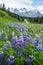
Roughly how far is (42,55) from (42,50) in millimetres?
392

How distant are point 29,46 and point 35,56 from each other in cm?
25

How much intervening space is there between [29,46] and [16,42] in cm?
31

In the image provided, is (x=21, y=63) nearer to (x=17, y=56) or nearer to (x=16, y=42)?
(x=17, y=56)

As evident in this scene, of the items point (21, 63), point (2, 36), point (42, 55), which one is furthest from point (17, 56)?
point (2, 36)

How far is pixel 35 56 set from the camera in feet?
14.3

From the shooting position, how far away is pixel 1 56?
14.2 feet

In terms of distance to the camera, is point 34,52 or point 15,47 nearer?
Answer: point 34,52

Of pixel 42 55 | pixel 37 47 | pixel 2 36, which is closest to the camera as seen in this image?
pixel 42 55

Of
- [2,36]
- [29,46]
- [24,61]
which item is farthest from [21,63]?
[2,36]

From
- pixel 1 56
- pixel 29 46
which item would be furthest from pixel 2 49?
pixel 29 46

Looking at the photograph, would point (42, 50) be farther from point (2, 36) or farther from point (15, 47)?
point (2, 36)

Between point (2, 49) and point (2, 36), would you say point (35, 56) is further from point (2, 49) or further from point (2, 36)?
point (2, 36)

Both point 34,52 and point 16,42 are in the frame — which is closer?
point 34,52

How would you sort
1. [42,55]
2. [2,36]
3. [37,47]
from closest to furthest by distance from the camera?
1. [42,55]
2. [37,47]
3. [2,36]
